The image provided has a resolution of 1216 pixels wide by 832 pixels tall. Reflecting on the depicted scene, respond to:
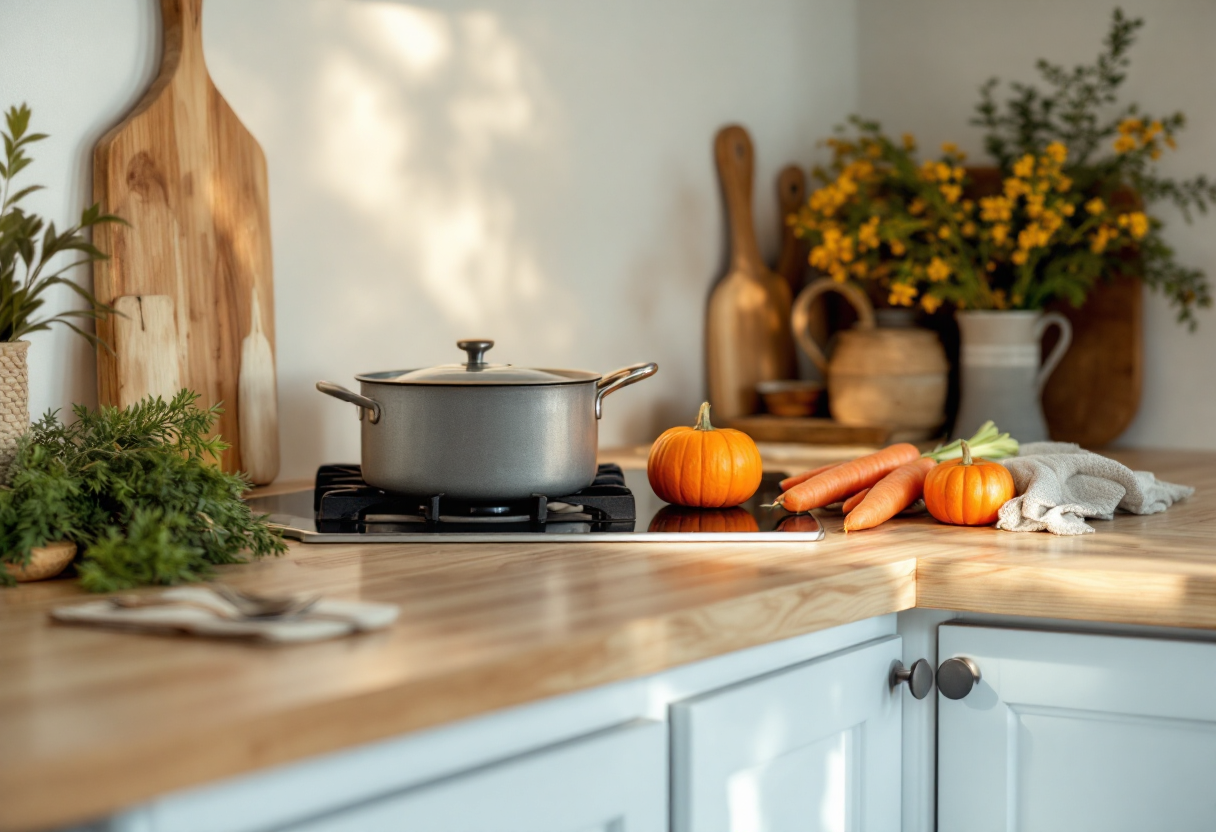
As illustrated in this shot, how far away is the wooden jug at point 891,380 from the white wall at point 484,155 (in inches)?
10.2

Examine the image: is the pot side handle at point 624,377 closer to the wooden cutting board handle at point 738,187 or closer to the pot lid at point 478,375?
the pot lid at point 478,375

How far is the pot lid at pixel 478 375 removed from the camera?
1.12m

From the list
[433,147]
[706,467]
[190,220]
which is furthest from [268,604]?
[433,147]

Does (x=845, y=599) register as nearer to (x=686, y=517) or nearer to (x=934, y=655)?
(x=934, y=655)

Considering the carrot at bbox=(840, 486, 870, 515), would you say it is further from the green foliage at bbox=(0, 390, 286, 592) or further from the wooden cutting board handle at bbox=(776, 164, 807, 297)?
the wooden cutting board handle at bbox=(776, 164, 807, 297)

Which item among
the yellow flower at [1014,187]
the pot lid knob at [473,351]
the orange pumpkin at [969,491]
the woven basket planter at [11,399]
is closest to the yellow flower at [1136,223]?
the yellow flower at [1014,187]

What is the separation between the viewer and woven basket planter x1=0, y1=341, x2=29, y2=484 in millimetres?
983

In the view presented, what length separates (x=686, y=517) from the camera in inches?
47.6

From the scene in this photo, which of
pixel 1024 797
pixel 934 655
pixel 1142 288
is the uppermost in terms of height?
pixel 1142 288

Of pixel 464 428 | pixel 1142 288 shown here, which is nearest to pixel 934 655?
pixel 464 428

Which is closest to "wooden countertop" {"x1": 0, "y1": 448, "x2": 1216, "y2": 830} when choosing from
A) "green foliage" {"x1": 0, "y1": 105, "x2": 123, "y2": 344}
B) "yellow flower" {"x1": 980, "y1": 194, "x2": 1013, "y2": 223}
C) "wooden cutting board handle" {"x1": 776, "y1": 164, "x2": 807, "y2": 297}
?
"green foliage" {"x1": 0, "y1": 105, "x2": 123, "y2": 344}

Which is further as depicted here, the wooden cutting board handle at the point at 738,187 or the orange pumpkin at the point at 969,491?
the wooden cutting board handle at the point at 738,187

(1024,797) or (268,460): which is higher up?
(268,460)

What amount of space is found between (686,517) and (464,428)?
25 cm
